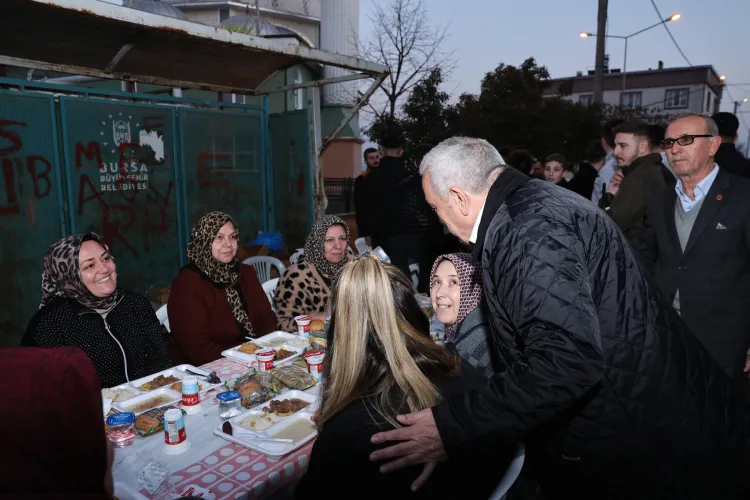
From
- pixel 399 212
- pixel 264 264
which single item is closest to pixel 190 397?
pixel 264 264

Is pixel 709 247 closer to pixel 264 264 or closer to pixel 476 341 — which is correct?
pixel 476 341

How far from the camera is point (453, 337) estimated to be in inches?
112

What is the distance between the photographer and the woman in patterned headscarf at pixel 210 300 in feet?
12.0

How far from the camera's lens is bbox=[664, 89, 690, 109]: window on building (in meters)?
49.6

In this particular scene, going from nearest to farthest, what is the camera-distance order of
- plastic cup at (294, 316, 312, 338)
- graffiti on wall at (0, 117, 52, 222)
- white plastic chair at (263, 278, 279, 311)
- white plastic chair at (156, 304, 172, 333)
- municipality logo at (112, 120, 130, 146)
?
plastic cup at (294, 316, 312, 338)
white plastic chair at (156, 304, 172, 333)
white plastic chair at (263, 278, 279, 311)
graffiti on wall at (0, 117, 52, 222)
municipality logo at (112, 120, 130, 146)

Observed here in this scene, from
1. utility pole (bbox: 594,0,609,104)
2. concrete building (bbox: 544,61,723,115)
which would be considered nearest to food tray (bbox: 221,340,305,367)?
utility pole (bbox: 594,0,609,104)

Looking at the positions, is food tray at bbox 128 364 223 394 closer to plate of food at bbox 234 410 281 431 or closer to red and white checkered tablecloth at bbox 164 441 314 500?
plate of food at bbox 234 410 281 431

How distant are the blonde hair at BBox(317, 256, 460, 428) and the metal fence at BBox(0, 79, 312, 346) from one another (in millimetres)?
4630

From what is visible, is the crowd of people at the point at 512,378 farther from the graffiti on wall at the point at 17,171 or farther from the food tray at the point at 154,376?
the graffiti on wall at the point at 17,171

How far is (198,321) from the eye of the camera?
144 inches

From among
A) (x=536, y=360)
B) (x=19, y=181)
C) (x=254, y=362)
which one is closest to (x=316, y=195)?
(x=19, y=181)

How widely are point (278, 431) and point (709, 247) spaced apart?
275cm

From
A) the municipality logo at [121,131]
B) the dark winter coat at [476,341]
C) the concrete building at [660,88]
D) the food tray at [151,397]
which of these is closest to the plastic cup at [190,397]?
the food tray at [151,397]

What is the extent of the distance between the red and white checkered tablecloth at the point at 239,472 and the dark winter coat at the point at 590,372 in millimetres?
729
